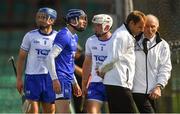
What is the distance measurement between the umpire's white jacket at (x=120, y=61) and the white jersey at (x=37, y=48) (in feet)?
6.70

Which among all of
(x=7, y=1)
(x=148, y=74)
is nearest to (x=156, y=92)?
(x=148, y=74)

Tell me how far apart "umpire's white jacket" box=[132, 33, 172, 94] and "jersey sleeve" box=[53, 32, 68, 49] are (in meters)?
0.99

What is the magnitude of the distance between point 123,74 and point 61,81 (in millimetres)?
1155

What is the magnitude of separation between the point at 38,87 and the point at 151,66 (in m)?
2.13

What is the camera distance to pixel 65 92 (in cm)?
1038

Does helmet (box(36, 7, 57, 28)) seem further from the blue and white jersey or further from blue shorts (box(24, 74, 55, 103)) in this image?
the blue and white jersey

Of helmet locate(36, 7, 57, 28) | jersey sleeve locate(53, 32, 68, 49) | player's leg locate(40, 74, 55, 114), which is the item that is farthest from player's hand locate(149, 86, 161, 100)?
helmet locate(36, 7, 57, 28)

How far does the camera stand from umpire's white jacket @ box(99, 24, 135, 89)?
373 inches

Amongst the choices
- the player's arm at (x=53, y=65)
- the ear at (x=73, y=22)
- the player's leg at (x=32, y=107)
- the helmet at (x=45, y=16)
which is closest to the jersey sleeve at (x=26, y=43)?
the helmet at (x=45, y=16)

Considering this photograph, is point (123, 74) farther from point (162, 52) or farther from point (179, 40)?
point (179, 40)

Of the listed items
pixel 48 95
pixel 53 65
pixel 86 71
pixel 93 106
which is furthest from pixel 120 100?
pixel 48 95

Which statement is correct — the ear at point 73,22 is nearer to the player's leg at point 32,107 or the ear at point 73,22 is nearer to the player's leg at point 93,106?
the player's leg at point 93,106

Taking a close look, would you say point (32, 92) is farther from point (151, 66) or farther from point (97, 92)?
point (151, 66)

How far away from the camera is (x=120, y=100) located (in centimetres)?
947
